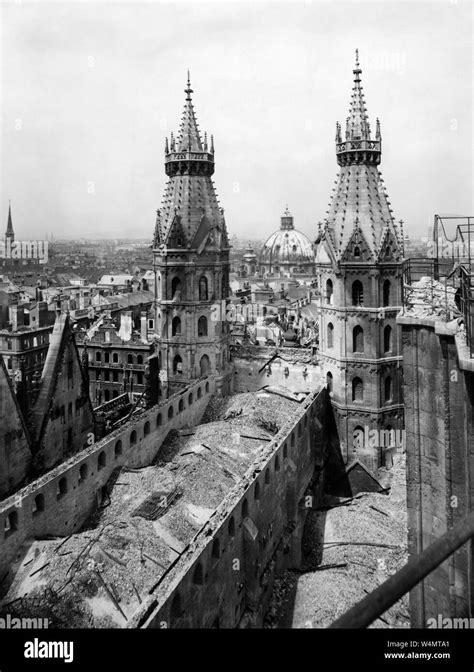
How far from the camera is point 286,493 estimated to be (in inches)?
1294

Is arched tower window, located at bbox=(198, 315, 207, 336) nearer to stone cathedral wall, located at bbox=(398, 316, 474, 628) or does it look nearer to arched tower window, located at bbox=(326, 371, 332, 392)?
arched tower window, located at bbox=(326, 371, 332, 392)

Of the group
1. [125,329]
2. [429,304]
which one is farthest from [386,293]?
[125,329]

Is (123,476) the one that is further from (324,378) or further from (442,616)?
(442,616)

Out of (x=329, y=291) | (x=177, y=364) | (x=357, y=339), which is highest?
(x=329, y=291)

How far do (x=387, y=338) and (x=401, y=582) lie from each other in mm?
35101

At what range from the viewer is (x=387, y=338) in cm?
4175

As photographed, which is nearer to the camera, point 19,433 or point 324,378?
point 19,433

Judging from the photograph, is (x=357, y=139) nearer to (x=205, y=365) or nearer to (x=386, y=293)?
(x=386, y=293)

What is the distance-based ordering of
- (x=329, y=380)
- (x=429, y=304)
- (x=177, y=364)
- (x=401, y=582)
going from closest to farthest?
(x=401, y=582), (x=429, y=304), (x=329, y=380), (x=177, y=364)

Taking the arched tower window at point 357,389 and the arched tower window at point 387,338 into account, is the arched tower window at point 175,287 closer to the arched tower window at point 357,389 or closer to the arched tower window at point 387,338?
the arched tower window at point 357,389

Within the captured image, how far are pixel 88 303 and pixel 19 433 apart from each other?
7275 cm

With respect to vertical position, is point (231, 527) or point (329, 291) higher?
point (329, 291)

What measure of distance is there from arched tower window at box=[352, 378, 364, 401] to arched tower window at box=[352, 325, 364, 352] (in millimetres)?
2226
